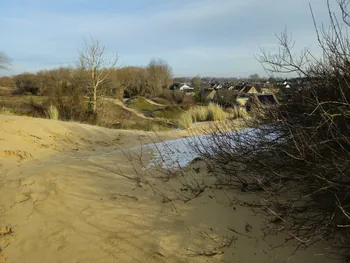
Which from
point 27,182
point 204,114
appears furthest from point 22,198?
point 204,114

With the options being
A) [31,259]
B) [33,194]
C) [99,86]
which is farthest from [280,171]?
[99,86]

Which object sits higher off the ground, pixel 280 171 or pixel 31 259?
pixel 280 171

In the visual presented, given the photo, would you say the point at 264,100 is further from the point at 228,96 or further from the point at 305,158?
the point at 228,96

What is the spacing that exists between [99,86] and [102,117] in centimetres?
243

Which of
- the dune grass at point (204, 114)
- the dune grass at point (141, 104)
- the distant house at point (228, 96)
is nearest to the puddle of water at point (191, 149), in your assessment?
the distant house at point (228, 96)

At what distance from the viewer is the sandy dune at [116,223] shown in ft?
9.37

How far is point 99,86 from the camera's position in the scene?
60.9ft

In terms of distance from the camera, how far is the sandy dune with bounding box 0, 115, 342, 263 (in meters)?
2.86

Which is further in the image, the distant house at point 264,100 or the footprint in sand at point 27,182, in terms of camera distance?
the footprint in sand at point 27,182

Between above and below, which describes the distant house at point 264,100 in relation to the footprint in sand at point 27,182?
above

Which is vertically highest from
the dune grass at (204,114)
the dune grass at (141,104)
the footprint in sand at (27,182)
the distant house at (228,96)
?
the distant house at (228,96)

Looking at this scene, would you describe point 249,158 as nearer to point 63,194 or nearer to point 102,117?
point 63,194

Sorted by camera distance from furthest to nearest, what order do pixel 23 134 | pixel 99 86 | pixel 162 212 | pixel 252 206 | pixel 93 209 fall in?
1. pixel 99 86
2. pixel 23 134
3. pixel 93 209
4. pixel 162 212
5. pixel 252 206

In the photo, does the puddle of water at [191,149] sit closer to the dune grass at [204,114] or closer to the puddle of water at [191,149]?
the puddle of water at [191,149]
